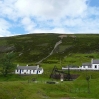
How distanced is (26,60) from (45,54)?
22315mm

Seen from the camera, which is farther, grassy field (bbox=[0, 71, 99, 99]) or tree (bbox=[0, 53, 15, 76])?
tree (bbox=[0, 53, 15, 76])

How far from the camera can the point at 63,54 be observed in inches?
7623

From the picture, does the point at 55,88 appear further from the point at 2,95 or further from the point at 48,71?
the point at 48,71

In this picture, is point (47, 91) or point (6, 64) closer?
point (47, 91)

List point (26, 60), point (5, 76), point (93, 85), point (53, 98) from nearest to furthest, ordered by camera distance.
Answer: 1. point (53, 98)
2. point (93, 85)
3. point (5, 76)
4. point (26, 60)

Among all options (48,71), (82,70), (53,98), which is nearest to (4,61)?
(48,71)

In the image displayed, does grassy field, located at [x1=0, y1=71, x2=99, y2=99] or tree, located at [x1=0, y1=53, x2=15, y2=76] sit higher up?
tree, located at [x1=0, y1=53, x2=15, y2=76]

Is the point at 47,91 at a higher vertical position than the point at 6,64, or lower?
lower

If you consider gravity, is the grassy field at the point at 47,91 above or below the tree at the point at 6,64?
below

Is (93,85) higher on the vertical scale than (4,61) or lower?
lower

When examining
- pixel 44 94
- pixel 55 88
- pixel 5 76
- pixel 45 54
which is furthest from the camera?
pixel 45 54

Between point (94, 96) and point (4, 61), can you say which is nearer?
point (94, 96)

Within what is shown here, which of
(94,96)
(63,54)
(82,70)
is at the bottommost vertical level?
(94,96)

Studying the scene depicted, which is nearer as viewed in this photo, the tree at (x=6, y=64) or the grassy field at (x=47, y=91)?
the grassy field at (x=47, y=91)
